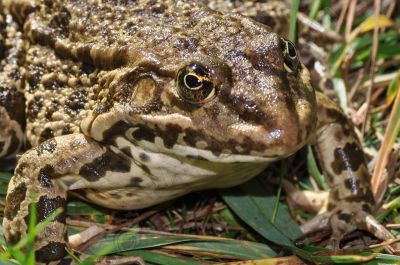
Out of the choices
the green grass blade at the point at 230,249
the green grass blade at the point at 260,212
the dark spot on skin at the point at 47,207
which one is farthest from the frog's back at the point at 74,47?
the green grass blade at the point at 260,212

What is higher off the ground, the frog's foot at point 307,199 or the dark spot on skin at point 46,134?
the dark spot on skin at point 46,134

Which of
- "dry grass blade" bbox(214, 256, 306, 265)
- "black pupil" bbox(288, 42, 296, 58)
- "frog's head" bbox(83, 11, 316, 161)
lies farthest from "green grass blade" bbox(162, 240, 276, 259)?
"black pupil" bbox(288, 42, 296, 58)

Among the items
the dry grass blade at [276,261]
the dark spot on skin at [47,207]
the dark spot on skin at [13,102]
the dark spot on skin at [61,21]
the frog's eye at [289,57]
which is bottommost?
the dry grass blade at [276,261]

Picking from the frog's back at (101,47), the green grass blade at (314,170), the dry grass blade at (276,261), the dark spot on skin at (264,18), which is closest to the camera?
the frog's back at (101,47)

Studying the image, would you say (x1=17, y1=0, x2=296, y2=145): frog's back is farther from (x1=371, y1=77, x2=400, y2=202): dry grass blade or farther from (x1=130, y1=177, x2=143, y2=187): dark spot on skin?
(x1=371, y1=77, x2=400, y2=202): dry grass blade

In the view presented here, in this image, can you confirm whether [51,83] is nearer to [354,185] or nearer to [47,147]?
[47,147]

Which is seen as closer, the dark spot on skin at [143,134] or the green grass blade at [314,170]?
the dark spot on skin at [143,134]

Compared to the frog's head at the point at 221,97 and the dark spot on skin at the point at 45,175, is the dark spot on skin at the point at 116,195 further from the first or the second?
the frog's head at the point at 221,97

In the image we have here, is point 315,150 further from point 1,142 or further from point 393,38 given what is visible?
point 1,142
